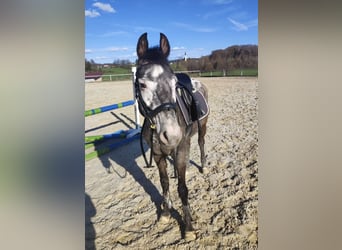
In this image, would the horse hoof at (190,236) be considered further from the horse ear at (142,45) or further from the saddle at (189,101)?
the horse ear at (142,45)

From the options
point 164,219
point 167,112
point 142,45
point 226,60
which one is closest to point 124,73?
point 142,45

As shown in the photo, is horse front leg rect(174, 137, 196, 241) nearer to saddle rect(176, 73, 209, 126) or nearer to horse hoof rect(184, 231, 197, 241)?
horse hoof rect(184, 231, 197, 241)

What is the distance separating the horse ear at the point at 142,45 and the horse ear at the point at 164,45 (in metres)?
0.07

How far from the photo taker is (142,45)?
124 centimetres

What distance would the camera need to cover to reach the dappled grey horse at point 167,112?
3.91 ft

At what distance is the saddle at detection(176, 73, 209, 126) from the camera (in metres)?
1.28

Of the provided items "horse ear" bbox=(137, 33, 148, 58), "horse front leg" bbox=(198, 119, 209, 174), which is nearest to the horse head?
"horse ear" bbox=(137, 33, 148, 58)

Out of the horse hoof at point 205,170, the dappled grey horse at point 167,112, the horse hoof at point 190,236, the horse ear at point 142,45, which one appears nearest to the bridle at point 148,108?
the dappled grey horse at point 167,112

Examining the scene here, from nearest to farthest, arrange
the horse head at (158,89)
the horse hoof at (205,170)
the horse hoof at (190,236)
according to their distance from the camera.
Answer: the horse head at (158,89)
the horse hoof at (190,236)
the horse hoof at (205,170)
